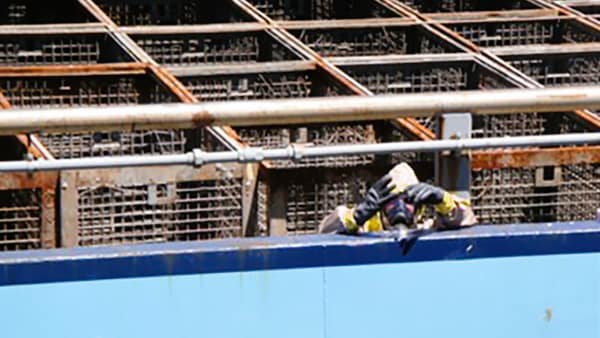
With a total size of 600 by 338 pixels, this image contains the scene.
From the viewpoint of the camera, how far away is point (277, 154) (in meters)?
4.42

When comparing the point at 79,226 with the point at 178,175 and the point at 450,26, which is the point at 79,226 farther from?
the point at 450,26

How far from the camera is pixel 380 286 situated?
13.9 ft

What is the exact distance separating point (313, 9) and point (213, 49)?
1.31 m

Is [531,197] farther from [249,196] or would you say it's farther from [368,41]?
[368,41]

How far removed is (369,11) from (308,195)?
4123mm

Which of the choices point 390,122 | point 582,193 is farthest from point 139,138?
point 582,193

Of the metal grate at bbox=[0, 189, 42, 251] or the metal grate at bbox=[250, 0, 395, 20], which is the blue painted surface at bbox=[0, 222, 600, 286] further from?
the metal grate at bbox=[250, 0, 395, 20]

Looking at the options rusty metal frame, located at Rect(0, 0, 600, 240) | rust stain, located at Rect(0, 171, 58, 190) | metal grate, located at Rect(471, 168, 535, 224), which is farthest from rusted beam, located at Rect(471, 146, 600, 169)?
rust stain, located at Rect(0, 171, 58, 190)

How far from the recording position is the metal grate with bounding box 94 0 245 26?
10.0 meters

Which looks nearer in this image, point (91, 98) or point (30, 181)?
point (30, 181)

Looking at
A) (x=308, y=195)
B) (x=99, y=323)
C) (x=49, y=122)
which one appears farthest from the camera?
(x=308, y=195)

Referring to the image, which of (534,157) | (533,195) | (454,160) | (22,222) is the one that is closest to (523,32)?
(533,195)

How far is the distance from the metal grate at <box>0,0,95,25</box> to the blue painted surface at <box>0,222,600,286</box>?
5759 millimetres

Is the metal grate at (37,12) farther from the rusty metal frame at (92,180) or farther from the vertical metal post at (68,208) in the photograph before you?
the vertical metal post at (68,208)
